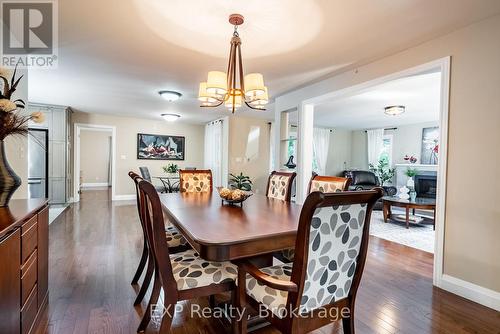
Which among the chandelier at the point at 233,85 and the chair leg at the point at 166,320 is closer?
the chair leg at the point at 166,320

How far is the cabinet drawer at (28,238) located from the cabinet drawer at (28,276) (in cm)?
5

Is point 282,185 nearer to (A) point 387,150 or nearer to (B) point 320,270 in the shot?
(B) point 320,270

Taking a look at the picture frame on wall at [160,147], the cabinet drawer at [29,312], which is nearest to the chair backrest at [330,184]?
the cabinet drawer at [29,312]

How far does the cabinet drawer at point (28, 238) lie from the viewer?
1.41 meters

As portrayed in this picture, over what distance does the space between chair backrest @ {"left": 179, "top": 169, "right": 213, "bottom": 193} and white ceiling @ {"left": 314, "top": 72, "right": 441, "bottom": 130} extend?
234 centimetres

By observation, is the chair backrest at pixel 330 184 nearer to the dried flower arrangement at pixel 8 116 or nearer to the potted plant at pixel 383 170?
the dried flower arrangement at pixel 8 116

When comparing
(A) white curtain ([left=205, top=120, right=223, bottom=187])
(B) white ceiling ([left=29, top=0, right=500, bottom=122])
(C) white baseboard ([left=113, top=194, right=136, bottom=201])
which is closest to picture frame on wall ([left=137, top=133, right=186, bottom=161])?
(A) white curtain ([left=205, top=120, right=223, bottom=187])

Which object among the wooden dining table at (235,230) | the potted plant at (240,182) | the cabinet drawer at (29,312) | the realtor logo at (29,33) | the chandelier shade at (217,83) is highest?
the realtor logo at (29,33)

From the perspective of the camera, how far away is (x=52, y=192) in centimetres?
568

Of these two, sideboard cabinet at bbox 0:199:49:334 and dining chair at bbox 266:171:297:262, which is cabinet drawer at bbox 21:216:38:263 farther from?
dining chair at bbox 266:171:297:262

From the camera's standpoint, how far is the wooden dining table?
3.97ft

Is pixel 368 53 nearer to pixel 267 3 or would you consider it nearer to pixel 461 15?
pixel 461 15

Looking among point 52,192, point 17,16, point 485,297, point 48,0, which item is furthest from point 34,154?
point 485,297

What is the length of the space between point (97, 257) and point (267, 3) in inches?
122
